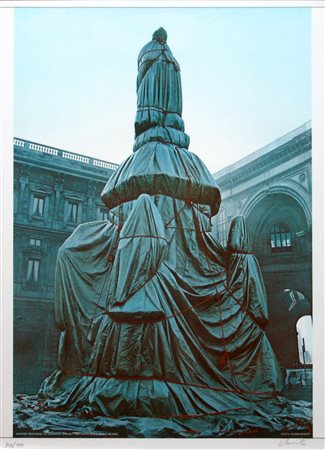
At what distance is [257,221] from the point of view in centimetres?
1257

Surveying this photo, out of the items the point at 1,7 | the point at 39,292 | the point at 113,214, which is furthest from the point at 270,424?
the point at 1,7

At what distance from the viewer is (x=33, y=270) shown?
11672mm

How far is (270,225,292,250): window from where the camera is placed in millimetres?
12062

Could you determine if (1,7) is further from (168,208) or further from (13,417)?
(13,417)

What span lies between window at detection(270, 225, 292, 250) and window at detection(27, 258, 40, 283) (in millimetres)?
4733

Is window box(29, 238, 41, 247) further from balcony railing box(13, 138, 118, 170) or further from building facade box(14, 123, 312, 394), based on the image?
balcony railing box(13, 138, 118, 170)

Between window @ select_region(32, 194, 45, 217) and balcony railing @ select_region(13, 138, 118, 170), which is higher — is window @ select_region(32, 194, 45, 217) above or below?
below

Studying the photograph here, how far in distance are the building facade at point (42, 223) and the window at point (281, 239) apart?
3500 millimetres

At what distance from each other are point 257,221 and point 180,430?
5.29m

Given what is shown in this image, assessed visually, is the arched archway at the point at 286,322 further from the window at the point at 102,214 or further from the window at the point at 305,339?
the window at the point at 102,214

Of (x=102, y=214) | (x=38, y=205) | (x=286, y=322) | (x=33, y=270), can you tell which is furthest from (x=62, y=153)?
(x=286, y=322)

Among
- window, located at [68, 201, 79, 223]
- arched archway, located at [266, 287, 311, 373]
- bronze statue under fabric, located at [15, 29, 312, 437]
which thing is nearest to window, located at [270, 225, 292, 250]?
arched archway, located at [266, 287, 311, 373]

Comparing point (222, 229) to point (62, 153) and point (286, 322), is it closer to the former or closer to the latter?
point (286, 322)

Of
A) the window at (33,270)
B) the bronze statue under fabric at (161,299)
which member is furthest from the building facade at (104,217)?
the bronze statue under fabric at (161,299)
